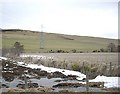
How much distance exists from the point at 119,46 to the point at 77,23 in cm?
97

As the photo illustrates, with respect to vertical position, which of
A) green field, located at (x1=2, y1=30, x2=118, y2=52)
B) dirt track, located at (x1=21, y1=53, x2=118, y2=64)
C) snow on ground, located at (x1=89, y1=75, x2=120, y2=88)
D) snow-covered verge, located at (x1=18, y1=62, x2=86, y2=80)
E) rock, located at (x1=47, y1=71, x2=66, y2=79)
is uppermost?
green field, located at (x1=2, y1=30, x2=118, y2=52)

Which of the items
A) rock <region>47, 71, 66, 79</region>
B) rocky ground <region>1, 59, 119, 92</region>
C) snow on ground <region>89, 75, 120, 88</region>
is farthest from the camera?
rock <region>47, 71, 66, 79</region>

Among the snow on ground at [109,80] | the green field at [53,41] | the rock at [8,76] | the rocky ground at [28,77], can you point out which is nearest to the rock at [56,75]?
the rocky ground at [28,77]

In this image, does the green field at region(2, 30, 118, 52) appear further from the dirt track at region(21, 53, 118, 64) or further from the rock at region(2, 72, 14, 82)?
the rock at region(2, 72, 14, 82)

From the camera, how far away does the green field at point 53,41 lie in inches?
244

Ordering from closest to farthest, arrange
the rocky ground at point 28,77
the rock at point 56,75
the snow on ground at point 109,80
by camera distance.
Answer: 1. the snow on ground at point 109,80
2. the rocky ground at point 28,77
3. the rock at point 56,75

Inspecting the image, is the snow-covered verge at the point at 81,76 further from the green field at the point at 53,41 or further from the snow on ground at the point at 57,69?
the green field at the point at 53,41

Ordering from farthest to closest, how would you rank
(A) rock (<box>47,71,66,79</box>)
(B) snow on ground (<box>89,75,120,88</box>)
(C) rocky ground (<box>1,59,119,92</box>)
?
(A) rock (<box>47,71,66,79</box>) < (C) rocky ground (<box>1,59,119,92</box>) < (B) snow on ground (<box>89,75,120,88</box>)

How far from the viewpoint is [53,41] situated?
6.33m

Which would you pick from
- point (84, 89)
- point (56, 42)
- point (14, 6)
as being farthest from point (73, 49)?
point (14, 6)

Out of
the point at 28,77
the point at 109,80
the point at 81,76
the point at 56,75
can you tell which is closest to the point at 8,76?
the point at 28,77

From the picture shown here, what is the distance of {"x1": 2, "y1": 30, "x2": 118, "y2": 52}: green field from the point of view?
6207 mm

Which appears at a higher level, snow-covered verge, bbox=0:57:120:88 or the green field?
the green field

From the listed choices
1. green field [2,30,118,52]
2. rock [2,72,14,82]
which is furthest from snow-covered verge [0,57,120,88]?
green field [2,30,118,52]
